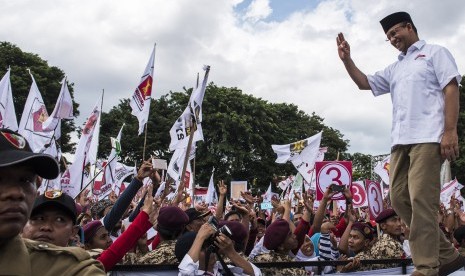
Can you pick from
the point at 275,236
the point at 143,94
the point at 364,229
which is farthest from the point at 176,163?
the point at 275,236

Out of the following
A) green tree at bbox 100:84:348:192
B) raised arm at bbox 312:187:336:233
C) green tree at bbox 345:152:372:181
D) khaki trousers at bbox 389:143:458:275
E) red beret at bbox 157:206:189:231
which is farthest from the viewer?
green tree at bbox 345:152:372:181

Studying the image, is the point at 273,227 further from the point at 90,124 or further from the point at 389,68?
the point at 90,124

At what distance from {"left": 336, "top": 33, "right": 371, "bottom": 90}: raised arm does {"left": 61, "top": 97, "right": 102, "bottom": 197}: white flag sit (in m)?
5.83

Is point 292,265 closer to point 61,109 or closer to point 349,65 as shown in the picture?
point 349,65

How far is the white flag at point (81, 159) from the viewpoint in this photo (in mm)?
9539

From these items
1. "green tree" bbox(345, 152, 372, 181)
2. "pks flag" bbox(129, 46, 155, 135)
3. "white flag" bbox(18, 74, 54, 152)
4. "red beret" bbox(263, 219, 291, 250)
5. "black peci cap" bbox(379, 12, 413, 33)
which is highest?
"green tree" bbox(345, 152, 372, 181)

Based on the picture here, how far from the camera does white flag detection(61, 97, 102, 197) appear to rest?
954 centimetres

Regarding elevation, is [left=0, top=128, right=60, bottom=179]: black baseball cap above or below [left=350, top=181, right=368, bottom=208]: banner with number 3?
below

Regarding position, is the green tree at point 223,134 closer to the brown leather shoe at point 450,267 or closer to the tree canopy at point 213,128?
the tree canopy at point 213,128

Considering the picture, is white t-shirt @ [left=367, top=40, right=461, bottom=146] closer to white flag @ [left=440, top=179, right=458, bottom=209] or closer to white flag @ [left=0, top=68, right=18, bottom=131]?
white flag @ [left=0, top=68, right=18, bottom=131]

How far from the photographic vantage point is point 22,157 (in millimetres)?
1514

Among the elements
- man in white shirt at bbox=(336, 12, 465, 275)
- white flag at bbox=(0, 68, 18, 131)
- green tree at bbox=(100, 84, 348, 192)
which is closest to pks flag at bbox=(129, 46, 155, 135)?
white flag at bbox=(0, 68, 18, 131)

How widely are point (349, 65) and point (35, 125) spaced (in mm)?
8839

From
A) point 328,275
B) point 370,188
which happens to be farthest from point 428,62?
point 370,188
